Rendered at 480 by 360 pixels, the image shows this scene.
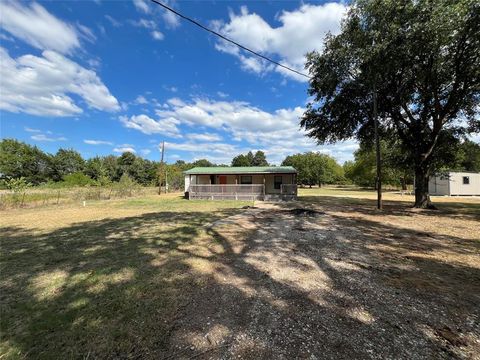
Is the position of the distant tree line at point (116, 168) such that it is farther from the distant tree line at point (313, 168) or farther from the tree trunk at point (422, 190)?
the tree trunk at point (422, 190)

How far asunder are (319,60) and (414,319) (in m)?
14.1

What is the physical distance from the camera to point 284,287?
374cm

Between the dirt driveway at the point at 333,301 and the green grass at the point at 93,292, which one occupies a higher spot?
the dirt driveway at the point at 333,301

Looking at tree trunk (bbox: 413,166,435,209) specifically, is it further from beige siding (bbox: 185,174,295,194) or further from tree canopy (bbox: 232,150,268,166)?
tree canopy (bbox: 232,150,268,166)

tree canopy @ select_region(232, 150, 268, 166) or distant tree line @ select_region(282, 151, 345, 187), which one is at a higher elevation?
tree canopy @ select_region(232, 150, 268, 166)

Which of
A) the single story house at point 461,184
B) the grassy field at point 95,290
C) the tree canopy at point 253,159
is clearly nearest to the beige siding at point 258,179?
the grassy field at point 95,290

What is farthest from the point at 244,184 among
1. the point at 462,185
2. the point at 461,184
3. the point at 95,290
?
the point at 462,185

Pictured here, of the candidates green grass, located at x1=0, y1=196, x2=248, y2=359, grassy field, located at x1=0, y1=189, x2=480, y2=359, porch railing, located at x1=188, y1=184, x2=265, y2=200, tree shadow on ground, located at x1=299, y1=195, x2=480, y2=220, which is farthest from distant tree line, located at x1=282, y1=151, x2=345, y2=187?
green grass, located at x1=0, y1=196, x2=248, y2=359

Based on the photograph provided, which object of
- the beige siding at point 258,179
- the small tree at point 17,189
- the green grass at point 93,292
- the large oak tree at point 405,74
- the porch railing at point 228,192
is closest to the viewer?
the green grass at point 93,292

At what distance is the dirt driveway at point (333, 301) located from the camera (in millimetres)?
2383

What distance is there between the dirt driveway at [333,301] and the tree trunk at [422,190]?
8001 mm

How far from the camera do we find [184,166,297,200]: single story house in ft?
65.6

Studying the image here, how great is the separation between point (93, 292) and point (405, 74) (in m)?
15.4

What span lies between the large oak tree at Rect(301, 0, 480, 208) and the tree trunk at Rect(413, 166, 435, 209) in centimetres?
4
